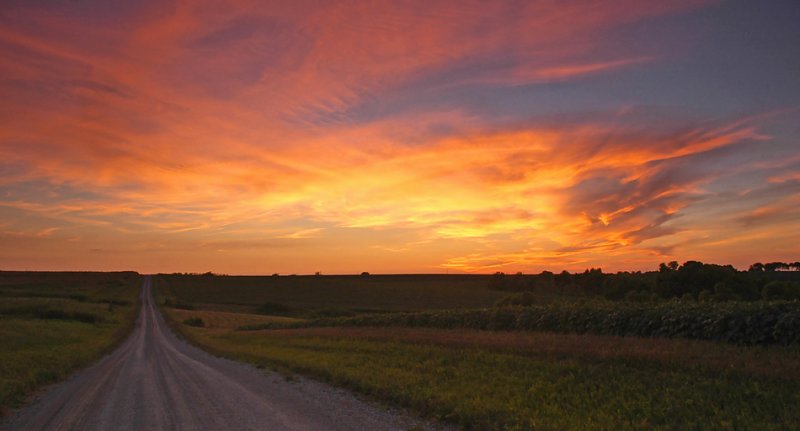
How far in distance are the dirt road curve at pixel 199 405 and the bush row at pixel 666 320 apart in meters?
11.1

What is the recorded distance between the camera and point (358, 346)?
26938 mm

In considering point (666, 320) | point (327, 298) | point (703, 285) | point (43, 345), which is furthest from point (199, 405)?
point (327, 298)

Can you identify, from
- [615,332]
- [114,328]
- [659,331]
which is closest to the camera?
[659,331]

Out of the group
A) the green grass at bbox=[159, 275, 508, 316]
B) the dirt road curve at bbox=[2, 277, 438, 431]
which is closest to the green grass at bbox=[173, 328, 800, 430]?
the dirt road curve at bbox=[2, 277, 438, 431]

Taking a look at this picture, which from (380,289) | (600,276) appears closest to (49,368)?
(600,276)

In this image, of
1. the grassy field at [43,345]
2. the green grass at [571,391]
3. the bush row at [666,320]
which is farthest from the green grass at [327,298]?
the green grass at [571,391]

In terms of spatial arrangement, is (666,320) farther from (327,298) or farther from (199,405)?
(327,298)

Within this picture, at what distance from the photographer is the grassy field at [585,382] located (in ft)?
34.8

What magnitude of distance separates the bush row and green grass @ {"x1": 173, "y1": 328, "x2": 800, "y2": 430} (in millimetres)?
1385

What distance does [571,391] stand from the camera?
13.4 metres

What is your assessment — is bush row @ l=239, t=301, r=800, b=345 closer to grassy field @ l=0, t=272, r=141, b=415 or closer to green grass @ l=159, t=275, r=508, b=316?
grassy field @ l=0, t=272, r=141, b=415

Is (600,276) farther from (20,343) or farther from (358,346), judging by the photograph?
(20,343)

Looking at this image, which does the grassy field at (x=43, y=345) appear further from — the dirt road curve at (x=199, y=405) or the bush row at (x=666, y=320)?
the bush row at (x=666, y=320)

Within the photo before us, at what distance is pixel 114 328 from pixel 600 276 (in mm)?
88877
